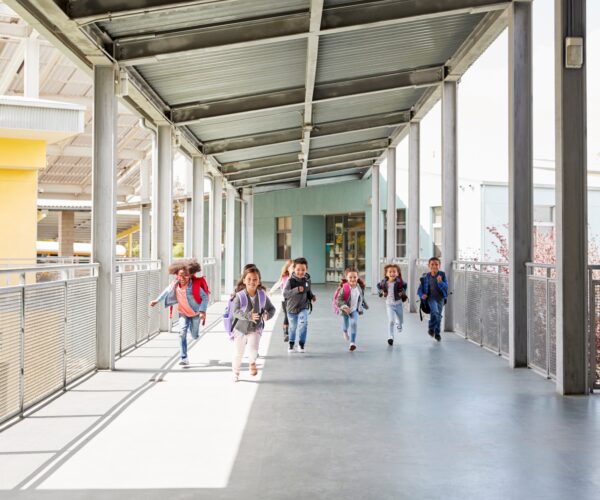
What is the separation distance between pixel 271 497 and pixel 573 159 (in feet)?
15.8

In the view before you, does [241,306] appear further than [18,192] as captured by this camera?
No

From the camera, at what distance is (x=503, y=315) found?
31.7 feet

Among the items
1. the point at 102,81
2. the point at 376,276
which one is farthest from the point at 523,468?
the point at 376,276

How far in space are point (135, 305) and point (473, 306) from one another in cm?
521

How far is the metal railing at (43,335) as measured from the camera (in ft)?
18.9

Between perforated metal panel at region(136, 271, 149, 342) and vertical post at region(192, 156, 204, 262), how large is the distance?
562 centimetres

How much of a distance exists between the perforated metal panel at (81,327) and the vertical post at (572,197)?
16.2 ft

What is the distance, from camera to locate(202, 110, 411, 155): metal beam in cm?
1641

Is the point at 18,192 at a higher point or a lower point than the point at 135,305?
higher

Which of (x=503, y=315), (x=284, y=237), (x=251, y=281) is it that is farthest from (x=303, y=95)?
(x=284, y=237)

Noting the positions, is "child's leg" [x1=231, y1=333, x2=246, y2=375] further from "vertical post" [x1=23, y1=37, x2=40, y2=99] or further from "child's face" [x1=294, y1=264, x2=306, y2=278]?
"vertical post" [x1=23, y1=37, x2=40, y2=99]

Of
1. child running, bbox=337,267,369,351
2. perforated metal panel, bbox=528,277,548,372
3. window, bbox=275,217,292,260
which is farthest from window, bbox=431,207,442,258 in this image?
perforated metal panel, bbox=528,277,548,372

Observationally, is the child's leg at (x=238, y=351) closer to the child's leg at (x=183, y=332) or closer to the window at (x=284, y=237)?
the child's leg at (x=183, y=332)

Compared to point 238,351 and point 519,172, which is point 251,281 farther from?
point 519,172
